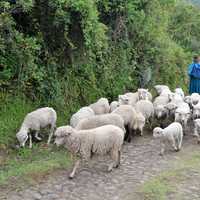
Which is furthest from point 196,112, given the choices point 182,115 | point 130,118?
point 130,118

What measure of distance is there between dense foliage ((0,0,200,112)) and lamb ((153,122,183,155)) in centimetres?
302

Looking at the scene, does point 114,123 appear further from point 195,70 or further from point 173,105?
point 195,70

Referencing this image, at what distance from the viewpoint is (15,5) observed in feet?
37.0

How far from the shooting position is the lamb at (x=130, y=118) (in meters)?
11.8

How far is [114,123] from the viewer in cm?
1094

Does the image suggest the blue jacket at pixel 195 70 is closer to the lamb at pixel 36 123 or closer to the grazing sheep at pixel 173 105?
the grazing sheep at pixel 173 105

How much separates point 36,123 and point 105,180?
2543 millimetres

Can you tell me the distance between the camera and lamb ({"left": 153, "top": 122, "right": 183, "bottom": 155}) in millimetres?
11000

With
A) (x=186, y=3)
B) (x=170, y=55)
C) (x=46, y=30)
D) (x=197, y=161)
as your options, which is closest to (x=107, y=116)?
(x=197, y=161)

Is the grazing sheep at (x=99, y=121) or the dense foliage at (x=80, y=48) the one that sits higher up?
the dense foliage at (x=80, y=48)

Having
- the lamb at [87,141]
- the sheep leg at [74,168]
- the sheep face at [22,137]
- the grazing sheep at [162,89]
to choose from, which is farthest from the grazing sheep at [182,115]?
the sheep face at [22,137]

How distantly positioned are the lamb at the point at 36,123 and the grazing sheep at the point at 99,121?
829 mm

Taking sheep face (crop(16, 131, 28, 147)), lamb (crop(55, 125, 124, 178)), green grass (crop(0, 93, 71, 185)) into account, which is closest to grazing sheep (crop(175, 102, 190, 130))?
green grass (crop(0, 93, 71, 185))

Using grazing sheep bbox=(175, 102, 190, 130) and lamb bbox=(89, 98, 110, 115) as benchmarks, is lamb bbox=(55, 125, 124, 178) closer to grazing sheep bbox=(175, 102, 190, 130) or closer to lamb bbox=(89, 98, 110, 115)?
lamb bbox=(89, 98, 110, 115)
